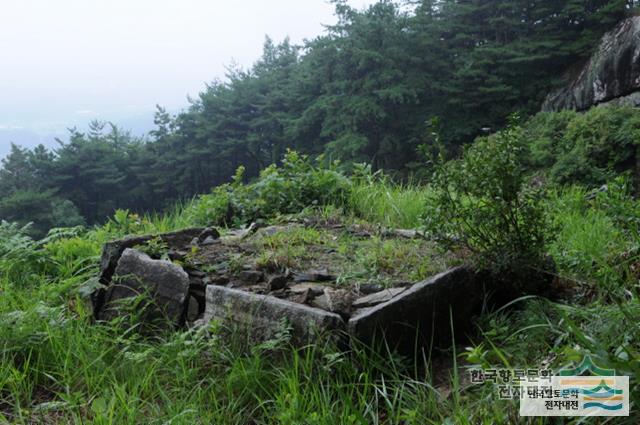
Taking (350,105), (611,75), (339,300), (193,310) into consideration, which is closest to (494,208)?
(339,300)

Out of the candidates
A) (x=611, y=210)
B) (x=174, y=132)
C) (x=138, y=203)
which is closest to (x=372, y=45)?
(x=174, y=132)

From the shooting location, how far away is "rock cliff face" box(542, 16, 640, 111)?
11.7 meters

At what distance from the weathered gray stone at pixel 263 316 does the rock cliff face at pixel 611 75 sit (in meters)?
11.4

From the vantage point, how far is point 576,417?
153 centimetres

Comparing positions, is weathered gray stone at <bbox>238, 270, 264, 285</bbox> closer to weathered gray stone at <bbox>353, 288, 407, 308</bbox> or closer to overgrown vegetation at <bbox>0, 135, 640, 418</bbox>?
overgrown vegetation at <bbox>0, 135, 640, 418</bbox>

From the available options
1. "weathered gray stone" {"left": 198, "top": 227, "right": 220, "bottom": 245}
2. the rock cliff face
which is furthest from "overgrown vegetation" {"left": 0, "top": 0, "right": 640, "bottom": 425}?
the rock cliff face

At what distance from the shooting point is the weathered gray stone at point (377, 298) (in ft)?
7.45

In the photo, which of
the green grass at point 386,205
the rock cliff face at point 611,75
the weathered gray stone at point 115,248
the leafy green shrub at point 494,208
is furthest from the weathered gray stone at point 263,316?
the rock cliff face at point 611,75

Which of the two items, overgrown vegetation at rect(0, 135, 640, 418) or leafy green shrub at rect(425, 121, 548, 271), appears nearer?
overgrown vegetation at rect(0, 135, 640, 418)

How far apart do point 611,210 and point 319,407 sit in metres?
1.54

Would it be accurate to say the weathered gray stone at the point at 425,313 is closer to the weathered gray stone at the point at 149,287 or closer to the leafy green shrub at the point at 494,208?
the leafy green shrub at the point at 494,208

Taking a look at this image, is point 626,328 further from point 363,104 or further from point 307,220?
point 363,104

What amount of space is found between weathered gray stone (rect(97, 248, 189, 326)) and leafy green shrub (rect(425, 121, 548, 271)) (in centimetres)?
132

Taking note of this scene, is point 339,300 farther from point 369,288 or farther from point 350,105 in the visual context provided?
point 350,105
